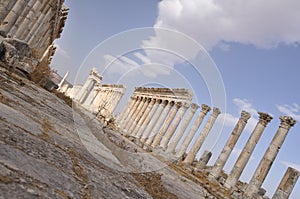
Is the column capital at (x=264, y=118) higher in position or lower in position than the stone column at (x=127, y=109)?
higher

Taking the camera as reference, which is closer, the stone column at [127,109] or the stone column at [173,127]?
the stone column at [173,127]

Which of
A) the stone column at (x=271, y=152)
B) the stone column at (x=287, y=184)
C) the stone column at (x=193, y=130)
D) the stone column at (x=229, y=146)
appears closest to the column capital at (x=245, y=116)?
the stone column at (x=229, y=146)

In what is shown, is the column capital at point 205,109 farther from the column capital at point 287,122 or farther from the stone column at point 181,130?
the column capital at point 287,122

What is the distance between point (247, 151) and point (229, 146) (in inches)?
107

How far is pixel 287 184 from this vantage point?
19.8m

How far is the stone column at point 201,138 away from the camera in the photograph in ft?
106

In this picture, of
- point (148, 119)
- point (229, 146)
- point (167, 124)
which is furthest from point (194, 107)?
point (229, 146)

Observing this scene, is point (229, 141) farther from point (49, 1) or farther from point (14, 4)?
point (14, 4)

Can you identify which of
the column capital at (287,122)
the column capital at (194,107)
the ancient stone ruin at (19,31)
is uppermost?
the column capital at (194,107)

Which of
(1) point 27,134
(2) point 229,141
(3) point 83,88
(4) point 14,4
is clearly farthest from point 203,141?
(3) point 83,88

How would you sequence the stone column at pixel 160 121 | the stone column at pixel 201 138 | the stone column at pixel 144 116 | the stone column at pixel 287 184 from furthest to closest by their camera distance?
1. the stone column at pixel 144 116
2. the stone column at pixel 160 121
3. the stone column at pixel 201 138
4. the stone column at pixel 287 184

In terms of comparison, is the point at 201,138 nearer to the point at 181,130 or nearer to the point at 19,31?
the point at 181,130

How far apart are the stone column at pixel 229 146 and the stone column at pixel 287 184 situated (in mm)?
6941

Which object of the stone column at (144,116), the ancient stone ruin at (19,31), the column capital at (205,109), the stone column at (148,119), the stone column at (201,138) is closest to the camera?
the ancient stone ruin at (19,31)
